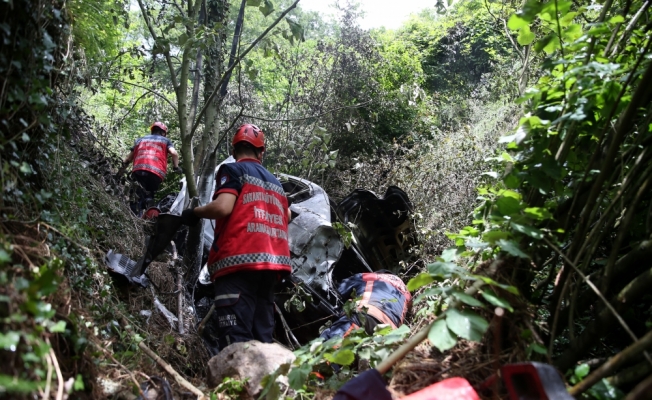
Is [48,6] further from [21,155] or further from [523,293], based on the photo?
[523,293]

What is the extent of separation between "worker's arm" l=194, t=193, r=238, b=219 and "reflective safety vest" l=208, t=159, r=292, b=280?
0.05 m

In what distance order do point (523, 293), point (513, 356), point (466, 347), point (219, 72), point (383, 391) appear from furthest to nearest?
point (219, 72) → point (523, 293) → point (466, 347) → point (513, 356) → point (383, 391)

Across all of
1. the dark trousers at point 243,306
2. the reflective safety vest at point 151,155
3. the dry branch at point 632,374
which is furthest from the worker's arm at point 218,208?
the reflective safety vest at point 151,155

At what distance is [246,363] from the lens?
252 cm


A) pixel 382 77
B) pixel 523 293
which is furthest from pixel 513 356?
pixel 382 77

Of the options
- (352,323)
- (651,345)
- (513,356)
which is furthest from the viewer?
(352,323)

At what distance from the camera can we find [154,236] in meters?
3.54

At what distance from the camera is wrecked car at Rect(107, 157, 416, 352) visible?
4.06 metres

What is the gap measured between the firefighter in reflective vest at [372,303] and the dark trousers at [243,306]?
19.2 inches

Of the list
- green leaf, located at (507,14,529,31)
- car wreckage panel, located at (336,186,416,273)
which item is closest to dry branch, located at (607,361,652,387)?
green leaf, located at (507,14,529,31)

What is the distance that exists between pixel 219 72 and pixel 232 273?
2150 mm

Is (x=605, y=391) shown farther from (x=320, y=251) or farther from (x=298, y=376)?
(x=320, y=251)

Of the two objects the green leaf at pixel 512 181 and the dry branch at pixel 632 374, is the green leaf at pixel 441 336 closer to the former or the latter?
the dry branch at pixel 632 374

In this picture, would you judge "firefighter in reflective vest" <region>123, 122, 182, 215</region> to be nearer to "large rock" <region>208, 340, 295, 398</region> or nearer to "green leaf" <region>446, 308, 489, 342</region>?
"large rock" <region>208, 340, 295, 398</region>
